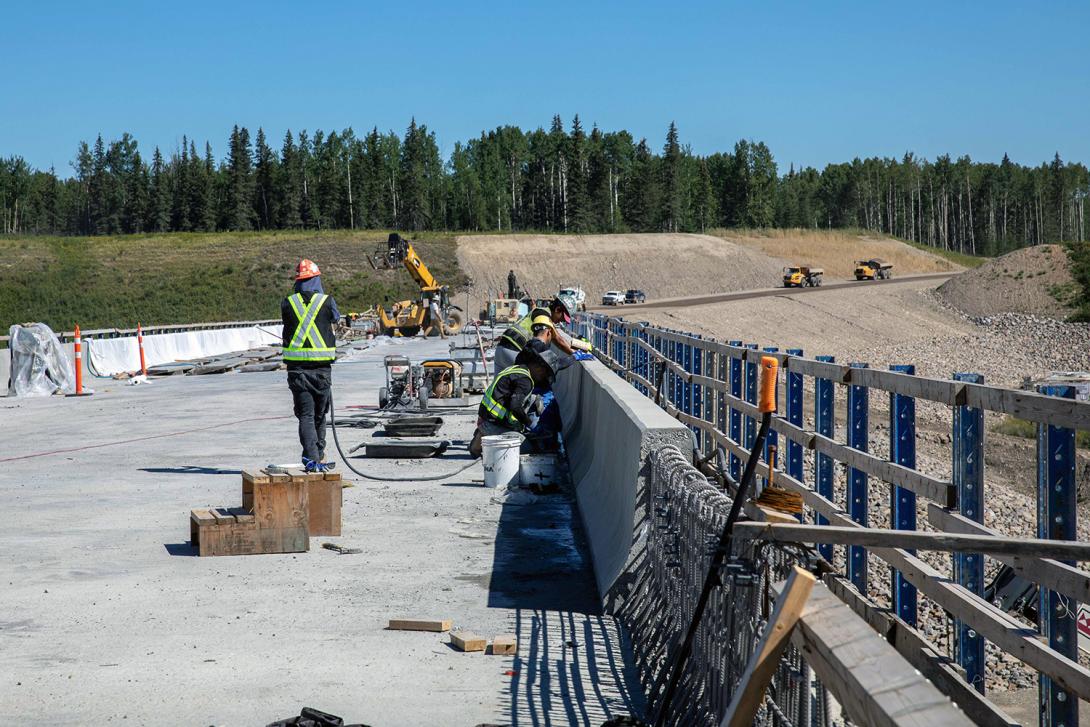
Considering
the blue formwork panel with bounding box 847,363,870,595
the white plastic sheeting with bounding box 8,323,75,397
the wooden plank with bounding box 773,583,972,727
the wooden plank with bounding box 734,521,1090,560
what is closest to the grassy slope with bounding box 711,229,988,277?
the white plastic sheeting with bounding box 8,323,75,397

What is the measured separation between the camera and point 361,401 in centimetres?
2444

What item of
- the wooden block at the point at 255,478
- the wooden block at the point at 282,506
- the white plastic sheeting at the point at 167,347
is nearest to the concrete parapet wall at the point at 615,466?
the wooden block at the point at 282,506

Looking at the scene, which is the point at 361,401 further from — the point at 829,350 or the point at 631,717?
the point at 829,350

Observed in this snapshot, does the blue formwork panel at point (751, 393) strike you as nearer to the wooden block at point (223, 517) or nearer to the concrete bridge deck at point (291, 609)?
the concrete bridge deck at point (291, 609)

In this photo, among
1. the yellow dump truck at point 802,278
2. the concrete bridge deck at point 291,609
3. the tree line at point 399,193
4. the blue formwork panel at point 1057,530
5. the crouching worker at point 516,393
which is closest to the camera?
the blue formwork panel at point 1057,530

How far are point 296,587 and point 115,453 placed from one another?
865cm

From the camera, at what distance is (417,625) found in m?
7.92

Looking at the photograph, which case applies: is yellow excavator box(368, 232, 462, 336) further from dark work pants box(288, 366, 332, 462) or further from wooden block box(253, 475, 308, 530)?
wooden block box(253, 475, 308, 530)

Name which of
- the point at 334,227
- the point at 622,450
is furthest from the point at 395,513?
the point at 334,227

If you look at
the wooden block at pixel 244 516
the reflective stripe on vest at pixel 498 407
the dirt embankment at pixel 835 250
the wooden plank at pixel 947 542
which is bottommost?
the wooden block at pixel 244 516

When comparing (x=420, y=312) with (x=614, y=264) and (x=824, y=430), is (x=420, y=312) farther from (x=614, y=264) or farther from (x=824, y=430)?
(x=614, y=264)

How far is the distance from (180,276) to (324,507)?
336 feet

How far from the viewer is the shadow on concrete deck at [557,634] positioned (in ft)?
20.9

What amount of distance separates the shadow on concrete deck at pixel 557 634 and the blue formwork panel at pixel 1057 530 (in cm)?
216
